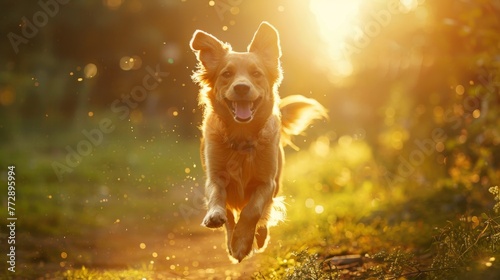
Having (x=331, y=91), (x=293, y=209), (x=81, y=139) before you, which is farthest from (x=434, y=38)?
(x=331, y=91)

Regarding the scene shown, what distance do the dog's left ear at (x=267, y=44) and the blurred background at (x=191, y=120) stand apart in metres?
2.20

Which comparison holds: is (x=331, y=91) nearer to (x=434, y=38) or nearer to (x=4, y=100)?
(x=4, y=100)

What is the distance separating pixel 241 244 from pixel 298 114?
8.68ft

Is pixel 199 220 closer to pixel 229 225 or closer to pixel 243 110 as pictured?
pixel 229 225

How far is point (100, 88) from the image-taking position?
21.2 m

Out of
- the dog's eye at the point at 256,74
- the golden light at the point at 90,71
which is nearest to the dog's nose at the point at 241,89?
the dog's eye at the point at 256,74

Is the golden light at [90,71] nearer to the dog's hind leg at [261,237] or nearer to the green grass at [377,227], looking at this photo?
the green grass at [377,227]

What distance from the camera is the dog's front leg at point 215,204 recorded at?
17.3 ft

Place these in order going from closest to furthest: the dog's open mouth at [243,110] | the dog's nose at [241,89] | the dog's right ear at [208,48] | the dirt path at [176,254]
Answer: the dog's nose at [241,89]
the dog's open mouth at [243,110]
the dog's right ear at [208,48]
the dirt path at [176,254]

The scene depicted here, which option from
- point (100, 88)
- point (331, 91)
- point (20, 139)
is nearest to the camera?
point (20, 139)

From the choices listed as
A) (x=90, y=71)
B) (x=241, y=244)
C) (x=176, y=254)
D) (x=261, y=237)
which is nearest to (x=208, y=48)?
(x=241, y=244)

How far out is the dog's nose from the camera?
5473 mm

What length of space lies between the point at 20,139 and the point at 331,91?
50.1ft

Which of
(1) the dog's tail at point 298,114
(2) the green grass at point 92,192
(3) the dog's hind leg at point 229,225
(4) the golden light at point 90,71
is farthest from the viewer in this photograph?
(4) the golden light at point 90,71
